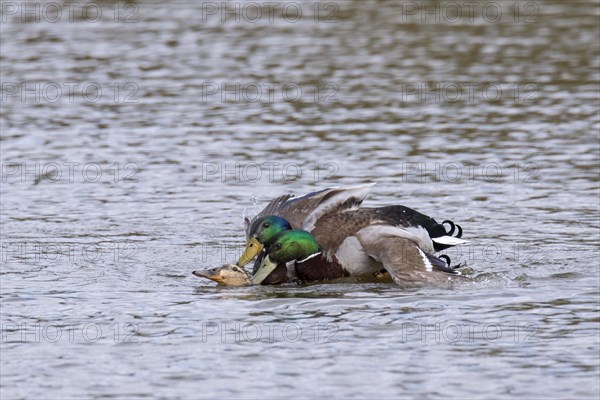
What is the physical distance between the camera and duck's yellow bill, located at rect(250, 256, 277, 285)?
12.7 m

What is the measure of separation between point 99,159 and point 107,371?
8.54 metres

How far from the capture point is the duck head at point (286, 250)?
41.5 feet

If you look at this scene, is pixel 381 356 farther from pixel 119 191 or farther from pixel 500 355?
pixel 119 191

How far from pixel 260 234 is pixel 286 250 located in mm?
330

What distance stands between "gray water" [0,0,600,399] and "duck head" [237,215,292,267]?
1.41ft

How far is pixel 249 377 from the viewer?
9.80 meters

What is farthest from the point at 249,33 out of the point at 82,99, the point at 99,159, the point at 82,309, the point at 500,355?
the point at 500,355
